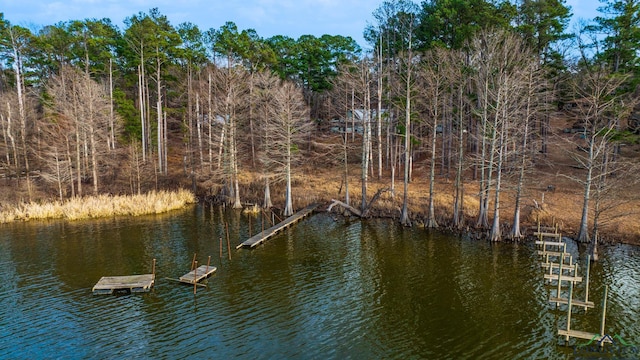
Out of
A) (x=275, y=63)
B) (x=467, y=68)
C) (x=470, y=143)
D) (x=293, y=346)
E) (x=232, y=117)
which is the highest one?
(x=275, y=63)

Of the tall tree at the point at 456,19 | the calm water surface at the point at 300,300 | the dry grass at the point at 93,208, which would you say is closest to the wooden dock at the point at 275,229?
the calm water surface at the point at 300,300

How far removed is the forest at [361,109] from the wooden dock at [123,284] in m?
17.8

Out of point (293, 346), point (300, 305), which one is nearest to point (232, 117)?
point (300, 305)

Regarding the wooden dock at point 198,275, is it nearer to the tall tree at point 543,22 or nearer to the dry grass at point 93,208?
the dry grass at point 93,208

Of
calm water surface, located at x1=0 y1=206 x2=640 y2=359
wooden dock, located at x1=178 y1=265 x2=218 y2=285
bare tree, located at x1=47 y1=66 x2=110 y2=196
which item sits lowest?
calm water surface, located at x1=0 y1=206 x2=640 y2=359

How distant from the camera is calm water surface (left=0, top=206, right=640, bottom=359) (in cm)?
1391

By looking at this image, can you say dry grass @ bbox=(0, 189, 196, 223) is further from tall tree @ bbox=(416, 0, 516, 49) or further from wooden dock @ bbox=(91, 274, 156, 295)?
tall tree @ bbox=(416, 0, 516, 49)

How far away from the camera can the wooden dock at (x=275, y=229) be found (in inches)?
1014

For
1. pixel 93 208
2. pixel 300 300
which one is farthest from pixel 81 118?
pixel 300 300

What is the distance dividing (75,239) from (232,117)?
55.7ft

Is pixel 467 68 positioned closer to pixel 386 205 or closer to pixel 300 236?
pixel 386 205

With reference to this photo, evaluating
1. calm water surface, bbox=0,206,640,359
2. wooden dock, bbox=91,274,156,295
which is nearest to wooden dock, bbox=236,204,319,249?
calm water surface, bbox=0,206,640,359

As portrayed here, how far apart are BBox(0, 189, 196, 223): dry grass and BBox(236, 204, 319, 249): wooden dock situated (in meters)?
11.9

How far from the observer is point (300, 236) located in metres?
28.7
